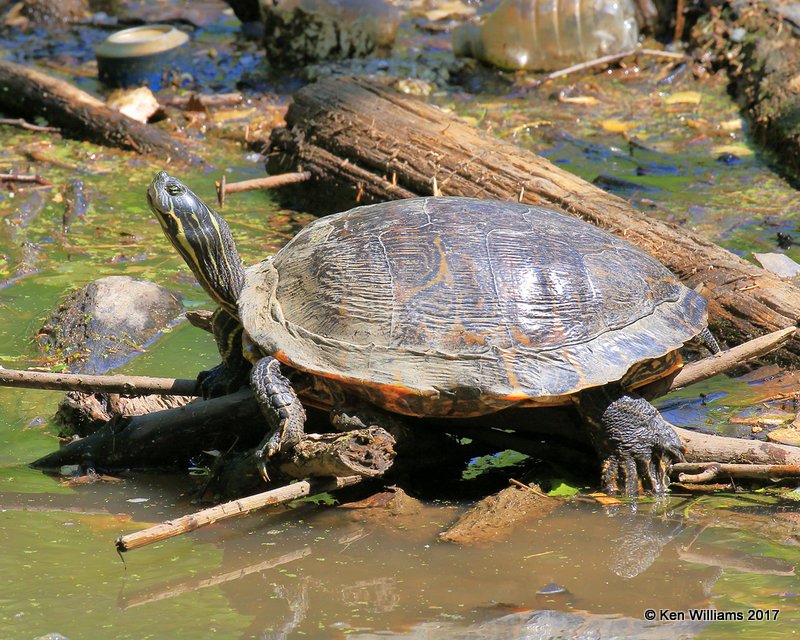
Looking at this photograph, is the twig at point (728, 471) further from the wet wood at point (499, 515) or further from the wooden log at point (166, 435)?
the wooden log at point (166, 435)

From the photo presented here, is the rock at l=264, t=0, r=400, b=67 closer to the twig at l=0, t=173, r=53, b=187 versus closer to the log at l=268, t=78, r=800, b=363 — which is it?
the log at l=268, t=78, r=800, b=363

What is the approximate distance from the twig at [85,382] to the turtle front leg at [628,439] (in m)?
2.03

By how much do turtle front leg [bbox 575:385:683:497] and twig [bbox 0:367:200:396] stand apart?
203cm

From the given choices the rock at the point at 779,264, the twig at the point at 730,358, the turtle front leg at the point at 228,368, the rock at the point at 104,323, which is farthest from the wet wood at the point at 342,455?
the rock at the point at 779,264

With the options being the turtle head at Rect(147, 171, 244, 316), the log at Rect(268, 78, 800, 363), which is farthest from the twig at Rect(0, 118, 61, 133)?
the turtle head at Rect(147, 171, 244, 316)

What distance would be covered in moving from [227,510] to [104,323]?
2713mm

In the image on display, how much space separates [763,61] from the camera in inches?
395

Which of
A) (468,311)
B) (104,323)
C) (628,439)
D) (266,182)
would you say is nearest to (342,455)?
(468,311)

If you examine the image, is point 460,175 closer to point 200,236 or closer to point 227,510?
point 200,236

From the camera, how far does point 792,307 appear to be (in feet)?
17.5

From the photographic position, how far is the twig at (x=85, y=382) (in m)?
4.46

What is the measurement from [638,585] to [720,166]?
246 inches

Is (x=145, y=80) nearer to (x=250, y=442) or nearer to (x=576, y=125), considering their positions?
(x=576, y=125)

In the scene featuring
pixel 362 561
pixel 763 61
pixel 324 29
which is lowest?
pixel 362 561
